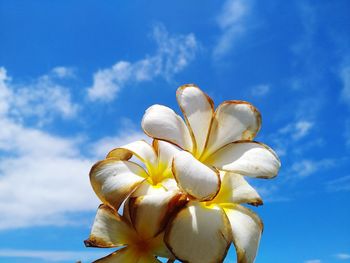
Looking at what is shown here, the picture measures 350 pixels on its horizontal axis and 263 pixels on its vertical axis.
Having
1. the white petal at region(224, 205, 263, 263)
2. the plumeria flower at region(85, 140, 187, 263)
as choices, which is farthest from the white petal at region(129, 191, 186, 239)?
the white petal at region(224, 205, 263, 263)

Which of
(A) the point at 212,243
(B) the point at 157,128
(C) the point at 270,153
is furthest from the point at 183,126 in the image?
(A) the point at 212,243

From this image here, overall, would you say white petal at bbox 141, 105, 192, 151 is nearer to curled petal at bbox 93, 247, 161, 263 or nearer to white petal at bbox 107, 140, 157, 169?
white petal at bbox 107, 140, 157, 169

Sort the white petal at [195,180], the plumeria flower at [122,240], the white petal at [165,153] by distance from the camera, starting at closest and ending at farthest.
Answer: the white petal at [195,180], the plumeria flower at [122,240], the white petal at [165,153]

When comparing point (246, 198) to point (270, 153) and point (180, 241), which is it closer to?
point (270, 153)

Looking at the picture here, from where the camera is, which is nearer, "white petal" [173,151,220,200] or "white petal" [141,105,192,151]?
"white petal" [173,151,220,200]

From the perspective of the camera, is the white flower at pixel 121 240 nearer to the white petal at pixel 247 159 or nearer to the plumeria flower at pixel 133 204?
the plumeria flower at pixel 133 204

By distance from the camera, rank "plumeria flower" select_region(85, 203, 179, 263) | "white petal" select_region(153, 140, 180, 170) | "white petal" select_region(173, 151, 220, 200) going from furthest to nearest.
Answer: "white petal" select_region(153, 140, 180, 170), "plumeria flower" select_region(85, 203, 179, 263), "white petal" select_region(173, 151, 220, 200)

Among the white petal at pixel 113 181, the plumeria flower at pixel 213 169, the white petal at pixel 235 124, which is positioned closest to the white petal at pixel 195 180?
the plumeria flower at pixel 213 169
